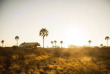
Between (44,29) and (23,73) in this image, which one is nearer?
(23,73)

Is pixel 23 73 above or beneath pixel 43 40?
beneath

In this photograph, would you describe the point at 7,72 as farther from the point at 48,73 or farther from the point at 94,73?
the point at 94,73

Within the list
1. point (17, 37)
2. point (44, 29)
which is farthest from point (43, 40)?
point (17, 37)

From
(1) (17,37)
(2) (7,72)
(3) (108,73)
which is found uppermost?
(1) (17,37)

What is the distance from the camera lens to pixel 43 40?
43.8 m

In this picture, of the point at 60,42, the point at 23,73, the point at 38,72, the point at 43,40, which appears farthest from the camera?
the point at 60,42

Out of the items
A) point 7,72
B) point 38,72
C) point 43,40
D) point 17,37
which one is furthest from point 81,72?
point 17,37

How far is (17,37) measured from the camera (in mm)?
70375

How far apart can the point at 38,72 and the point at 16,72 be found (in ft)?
9.13

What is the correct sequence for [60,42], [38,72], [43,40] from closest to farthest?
[38,72] < [43,40] < [60,42]

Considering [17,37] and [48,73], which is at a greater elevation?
[17,37]

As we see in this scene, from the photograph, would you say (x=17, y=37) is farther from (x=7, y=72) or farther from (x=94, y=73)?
(x=94, y=73)

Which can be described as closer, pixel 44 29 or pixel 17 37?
pixel 44 29

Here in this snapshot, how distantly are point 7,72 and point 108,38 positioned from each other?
260ft
